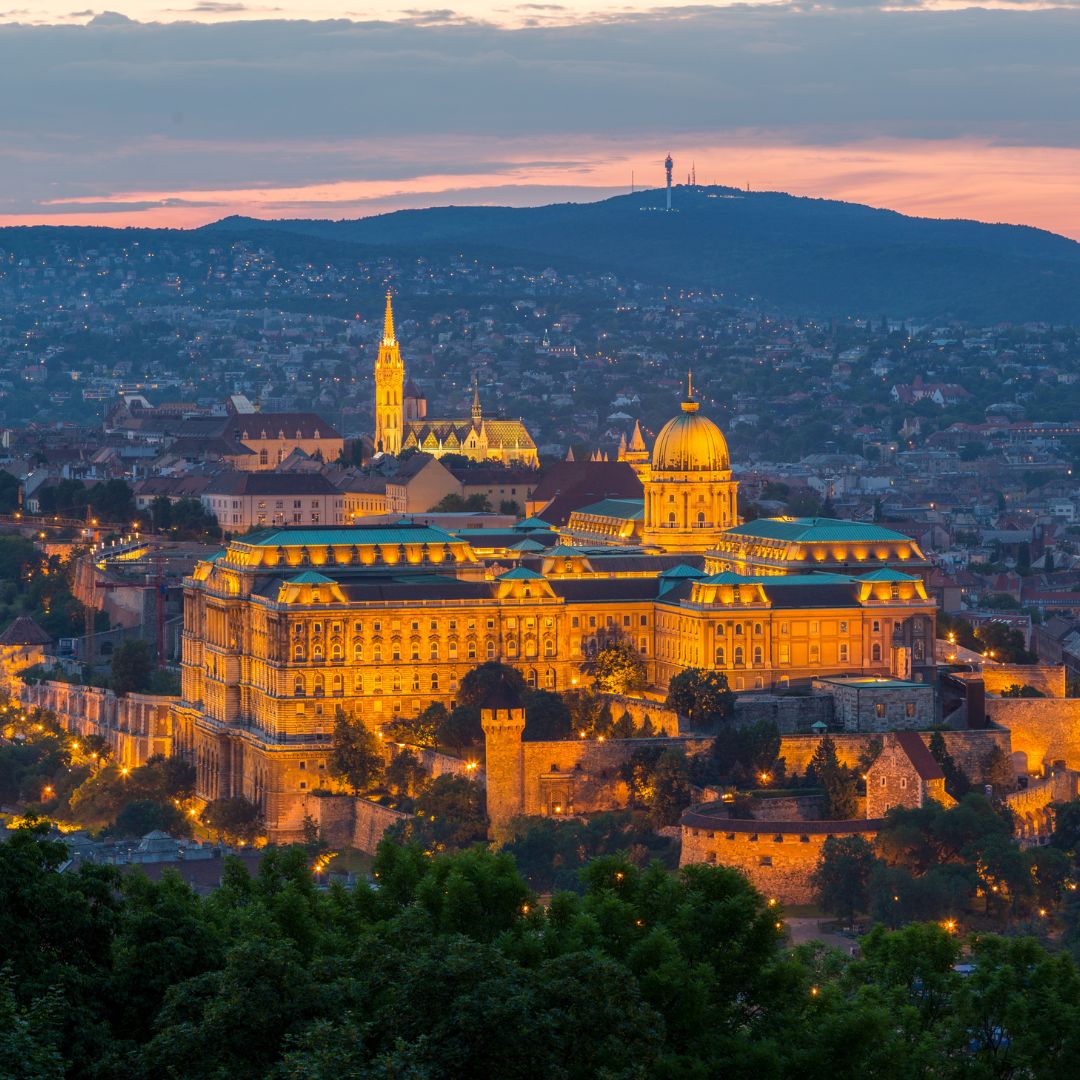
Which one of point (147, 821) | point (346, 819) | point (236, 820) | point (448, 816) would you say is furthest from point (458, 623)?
point (448, 816)

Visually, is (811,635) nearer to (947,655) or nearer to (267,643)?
(947,655)

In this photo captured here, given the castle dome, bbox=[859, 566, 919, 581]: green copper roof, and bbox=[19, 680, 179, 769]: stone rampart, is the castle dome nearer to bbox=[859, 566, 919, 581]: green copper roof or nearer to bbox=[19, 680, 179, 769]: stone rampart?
bbox=[859, 566, 919, 581]: green copper roof

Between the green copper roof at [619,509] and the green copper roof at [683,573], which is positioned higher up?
the green copper roof at [619,509]

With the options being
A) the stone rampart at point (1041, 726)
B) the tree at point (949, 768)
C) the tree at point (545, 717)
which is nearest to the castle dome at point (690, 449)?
the tree at point (545, 717)

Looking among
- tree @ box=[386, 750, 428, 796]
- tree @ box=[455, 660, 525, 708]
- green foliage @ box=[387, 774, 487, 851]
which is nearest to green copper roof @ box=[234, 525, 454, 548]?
tree @ box=[455, 660, 525, 708]

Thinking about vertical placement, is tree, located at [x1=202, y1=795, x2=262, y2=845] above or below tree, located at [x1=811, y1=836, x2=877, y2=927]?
below

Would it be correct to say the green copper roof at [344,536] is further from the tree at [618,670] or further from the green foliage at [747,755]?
the green foliage at [747,755]
